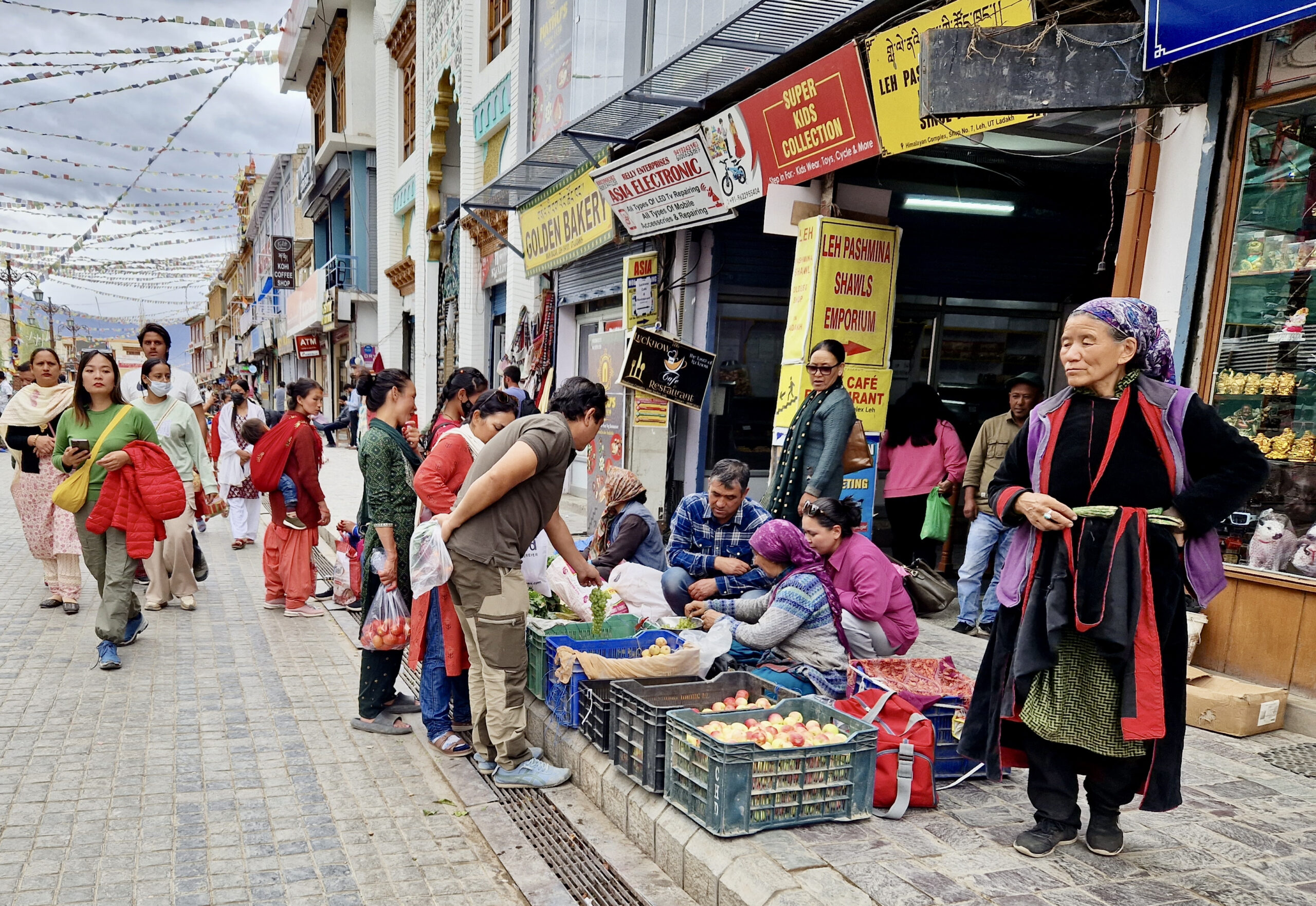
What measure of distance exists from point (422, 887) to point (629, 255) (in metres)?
8.05

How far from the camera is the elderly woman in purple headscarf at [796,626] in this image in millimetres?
3971

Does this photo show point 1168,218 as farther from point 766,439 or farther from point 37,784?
point 37,784

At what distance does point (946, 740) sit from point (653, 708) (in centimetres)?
130

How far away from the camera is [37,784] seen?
370cm

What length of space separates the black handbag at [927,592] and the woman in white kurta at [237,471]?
7153 millimetres

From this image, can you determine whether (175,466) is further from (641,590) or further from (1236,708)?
(1236,708)


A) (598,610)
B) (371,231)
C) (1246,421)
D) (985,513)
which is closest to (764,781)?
(598,610)

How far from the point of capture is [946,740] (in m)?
3.55

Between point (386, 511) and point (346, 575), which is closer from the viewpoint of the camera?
point (386, 511)

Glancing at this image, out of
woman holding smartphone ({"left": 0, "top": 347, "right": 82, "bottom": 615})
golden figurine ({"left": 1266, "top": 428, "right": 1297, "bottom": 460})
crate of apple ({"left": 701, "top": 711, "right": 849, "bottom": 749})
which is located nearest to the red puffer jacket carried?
woman holding smartphone ({"left": 0, "top": 347, "right": 82, "bottom": 615})

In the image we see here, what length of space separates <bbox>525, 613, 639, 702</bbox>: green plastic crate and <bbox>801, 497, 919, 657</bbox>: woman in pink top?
1137 millimetres

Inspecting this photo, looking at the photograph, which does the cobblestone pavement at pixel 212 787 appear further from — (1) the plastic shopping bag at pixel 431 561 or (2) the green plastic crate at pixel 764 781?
(1) the plastic shopping bag at pixel 431 561

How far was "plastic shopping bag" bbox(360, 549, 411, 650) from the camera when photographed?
14.0 ft

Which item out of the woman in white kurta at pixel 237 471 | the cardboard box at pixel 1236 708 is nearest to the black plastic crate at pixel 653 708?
the cardboard box at pixel 1236 708
